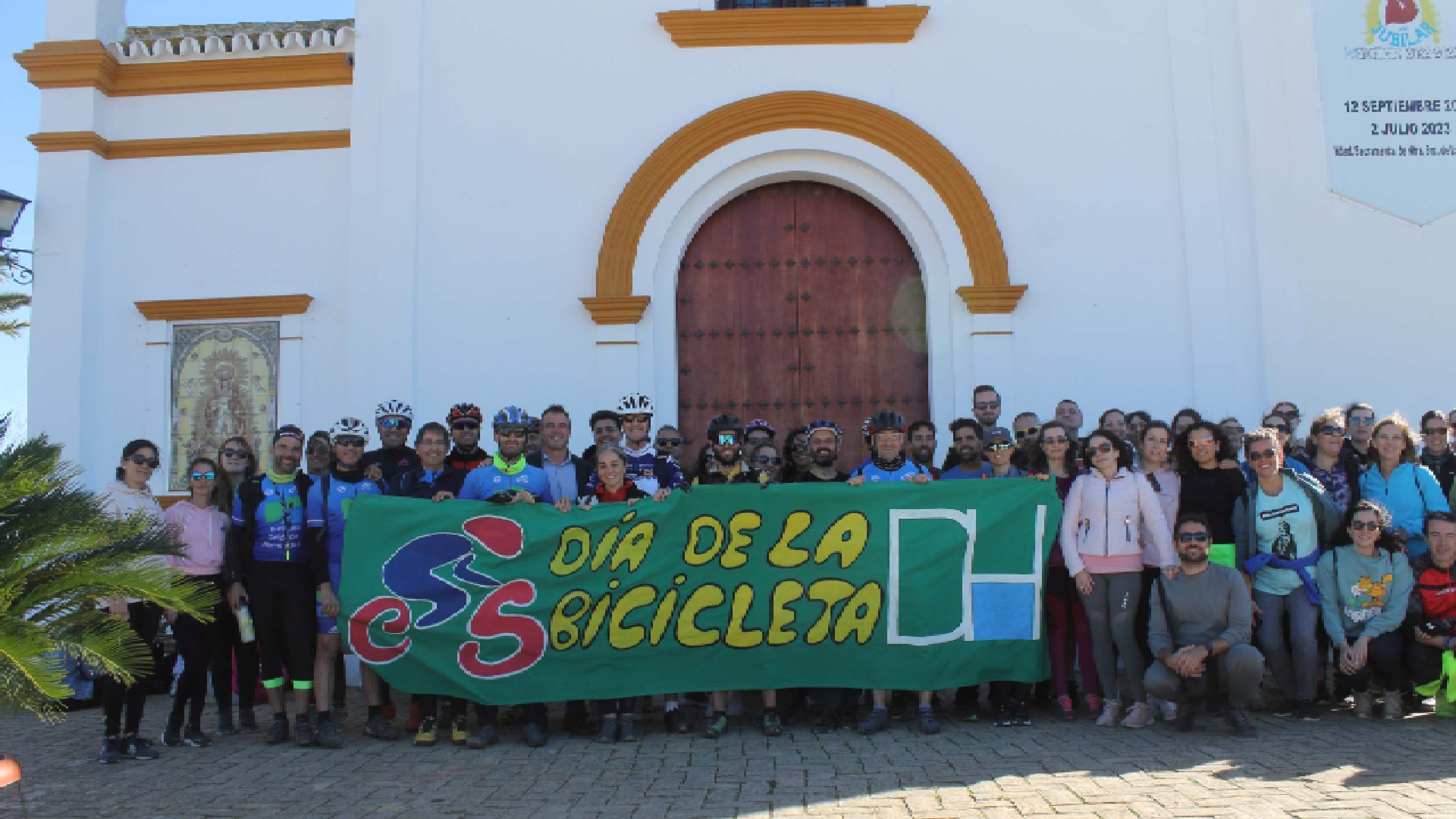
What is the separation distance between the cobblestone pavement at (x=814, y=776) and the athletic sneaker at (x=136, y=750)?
0.07 meters

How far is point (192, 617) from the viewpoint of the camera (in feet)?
20.6

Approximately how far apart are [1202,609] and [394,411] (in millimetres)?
4886

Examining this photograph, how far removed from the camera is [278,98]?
31.0 ft

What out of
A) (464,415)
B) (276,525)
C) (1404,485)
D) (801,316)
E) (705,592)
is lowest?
(705,592)

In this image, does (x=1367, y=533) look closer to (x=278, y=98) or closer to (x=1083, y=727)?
(x=1083, y=727)

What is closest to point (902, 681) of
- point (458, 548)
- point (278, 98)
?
point (458, 548)

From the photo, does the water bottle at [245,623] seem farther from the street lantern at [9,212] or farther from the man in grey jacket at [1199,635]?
the man in grey jacket at [1199,635]

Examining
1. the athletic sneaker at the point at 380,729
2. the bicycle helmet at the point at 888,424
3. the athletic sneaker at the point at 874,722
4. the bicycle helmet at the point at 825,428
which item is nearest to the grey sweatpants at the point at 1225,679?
the athletic sneaker at the point at 874,722

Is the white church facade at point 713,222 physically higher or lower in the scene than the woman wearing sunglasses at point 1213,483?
higher

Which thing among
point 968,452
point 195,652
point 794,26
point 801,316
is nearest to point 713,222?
point 801,316

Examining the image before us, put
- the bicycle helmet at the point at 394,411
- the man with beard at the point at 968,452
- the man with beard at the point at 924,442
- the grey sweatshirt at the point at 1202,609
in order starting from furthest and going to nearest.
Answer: the bicycle helmet at the point at 394,411 < the man with beard at the point at 924,442 < the man with beard at the point at 968,452 < the grey sweatshirt at the point at 1202,609

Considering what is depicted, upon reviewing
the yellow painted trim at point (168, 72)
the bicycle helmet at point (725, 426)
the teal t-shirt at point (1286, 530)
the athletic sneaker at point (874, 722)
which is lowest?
the athletic sneaker at point (874, 722)

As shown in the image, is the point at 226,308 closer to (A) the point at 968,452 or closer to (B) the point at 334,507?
(B) the point at 334,507

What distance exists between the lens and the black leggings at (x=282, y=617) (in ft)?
20.7
